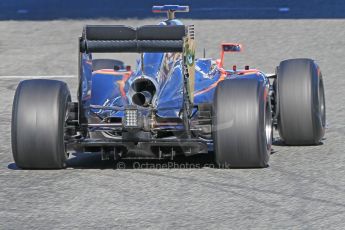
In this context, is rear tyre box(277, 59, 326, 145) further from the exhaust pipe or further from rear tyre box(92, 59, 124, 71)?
rear tyre box(92, 59, 124, 71)

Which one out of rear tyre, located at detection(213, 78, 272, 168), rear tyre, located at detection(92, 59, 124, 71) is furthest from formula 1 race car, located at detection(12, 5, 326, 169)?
rear tyre, located at detection(92, 59, 124, 71)

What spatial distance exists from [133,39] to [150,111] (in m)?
0.70

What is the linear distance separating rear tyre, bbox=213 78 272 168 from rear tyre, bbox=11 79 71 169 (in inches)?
51.8

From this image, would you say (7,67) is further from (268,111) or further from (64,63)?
(268,111)

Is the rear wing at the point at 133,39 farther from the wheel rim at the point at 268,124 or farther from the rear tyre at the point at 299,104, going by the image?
the rear tyre at the point at 299,104

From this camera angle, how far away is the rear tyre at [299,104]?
11211 millimetres

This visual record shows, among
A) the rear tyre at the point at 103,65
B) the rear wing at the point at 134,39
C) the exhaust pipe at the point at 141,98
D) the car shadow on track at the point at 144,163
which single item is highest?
the rear wing at the point at 134,39

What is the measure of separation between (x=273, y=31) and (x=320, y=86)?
28.5 ft

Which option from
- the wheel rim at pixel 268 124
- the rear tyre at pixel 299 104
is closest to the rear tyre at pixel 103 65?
the rear tyre at pixel 299 104

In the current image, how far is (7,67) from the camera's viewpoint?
18234 millimetres

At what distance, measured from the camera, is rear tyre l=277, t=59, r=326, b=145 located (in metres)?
11.2

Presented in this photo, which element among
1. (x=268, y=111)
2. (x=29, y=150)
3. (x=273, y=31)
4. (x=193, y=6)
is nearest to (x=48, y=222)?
(x=29, y=150)

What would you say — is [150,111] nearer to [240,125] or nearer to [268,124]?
[240,125]

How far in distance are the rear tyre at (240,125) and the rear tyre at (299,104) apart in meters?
0.93
